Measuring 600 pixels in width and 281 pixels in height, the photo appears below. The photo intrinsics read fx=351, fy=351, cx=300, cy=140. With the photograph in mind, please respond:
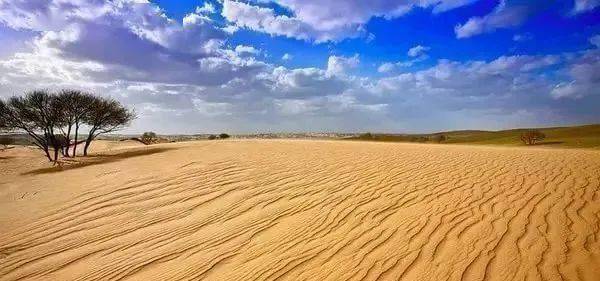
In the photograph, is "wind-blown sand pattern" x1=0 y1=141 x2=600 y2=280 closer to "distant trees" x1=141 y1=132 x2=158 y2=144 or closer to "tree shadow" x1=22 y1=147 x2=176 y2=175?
"tree shadow" x1=22 y1=147 x2=176 y2=175

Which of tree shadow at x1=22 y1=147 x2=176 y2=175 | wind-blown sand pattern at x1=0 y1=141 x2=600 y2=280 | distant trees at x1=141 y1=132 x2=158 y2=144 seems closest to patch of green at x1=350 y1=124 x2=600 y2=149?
distant trees at x1=141 y1=132 x2=158 y2=144

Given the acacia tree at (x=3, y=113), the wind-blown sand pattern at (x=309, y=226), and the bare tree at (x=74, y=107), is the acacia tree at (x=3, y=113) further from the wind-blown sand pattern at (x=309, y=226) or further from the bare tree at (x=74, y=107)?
the wind-blown sand pattern at (x=309, y=226)

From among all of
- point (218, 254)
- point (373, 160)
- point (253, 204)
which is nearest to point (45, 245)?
point (218, 254)

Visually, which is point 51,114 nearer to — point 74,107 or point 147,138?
point 74,107

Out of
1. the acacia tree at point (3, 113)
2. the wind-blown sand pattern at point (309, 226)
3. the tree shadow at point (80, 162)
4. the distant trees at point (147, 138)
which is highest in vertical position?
the acacia tree at point (3, 113)

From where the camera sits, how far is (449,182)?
773cm

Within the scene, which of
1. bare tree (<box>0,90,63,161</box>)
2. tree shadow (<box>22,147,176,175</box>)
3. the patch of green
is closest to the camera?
tree shadow (<box>22,147,176,175</box>)

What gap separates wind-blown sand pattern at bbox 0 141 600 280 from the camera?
3998mm

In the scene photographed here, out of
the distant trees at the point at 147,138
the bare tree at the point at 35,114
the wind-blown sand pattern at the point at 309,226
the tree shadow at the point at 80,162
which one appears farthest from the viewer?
the distant trees at the point at 147,138

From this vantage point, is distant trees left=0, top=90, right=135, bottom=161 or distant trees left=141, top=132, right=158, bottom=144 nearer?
distant trees left=0, top=90, right=135, bottom=161

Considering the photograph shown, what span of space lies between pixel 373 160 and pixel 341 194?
472 centimetres

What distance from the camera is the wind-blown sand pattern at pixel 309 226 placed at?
3998 mm

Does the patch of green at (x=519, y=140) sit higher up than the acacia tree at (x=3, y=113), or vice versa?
the acacia tree at (x=3, y=113)

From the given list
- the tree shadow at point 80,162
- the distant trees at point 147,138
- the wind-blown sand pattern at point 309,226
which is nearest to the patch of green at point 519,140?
the distant trees at point 147,138
